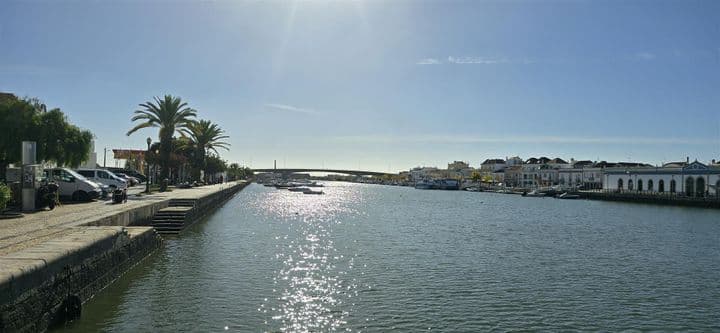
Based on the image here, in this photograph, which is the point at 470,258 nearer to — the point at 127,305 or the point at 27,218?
the point at 127,305

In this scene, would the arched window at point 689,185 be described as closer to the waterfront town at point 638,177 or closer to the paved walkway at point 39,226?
the waterfront town at point 638,177

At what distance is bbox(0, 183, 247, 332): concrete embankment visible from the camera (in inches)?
386

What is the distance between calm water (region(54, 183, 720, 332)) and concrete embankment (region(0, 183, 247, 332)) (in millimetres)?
556

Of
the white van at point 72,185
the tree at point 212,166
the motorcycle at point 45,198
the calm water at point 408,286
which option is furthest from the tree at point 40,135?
the tree at point 212,166

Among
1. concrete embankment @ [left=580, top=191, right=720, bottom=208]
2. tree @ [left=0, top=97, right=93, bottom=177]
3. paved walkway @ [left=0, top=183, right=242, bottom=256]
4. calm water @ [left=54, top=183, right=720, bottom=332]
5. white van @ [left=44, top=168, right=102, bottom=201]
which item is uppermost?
tree @ [left=0, top=97, right=93, bottom=177]

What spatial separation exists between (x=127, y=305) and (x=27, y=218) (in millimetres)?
9704

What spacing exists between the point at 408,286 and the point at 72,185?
22.8 metres

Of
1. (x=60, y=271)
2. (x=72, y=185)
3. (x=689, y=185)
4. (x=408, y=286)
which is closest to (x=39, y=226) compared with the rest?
(x=60, y=271)

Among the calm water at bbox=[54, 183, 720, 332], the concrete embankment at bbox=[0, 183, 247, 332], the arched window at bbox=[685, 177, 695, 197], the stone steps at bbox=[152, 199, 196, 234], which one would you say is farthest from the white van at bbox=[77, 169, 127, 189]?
the arched window at bbox=[685, 177, 695, 197]

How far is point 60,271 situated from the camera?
1198 cm

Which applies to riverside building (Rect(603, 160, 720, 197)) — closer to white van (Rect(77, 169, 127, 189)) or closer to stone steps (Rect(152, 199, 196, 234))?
stone steps (Rect(152, 199, 196, 234))

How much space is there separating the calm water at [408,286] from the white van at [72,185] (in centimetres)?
644

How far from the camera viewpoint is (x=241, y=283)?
17.3 meters

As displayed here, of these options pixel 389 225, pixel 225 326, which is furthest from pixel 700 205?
pixel 225 326
